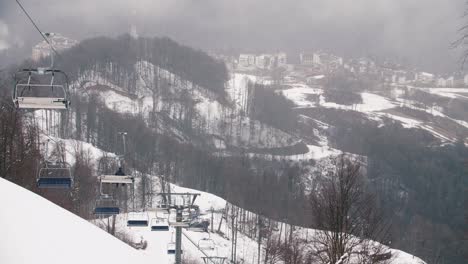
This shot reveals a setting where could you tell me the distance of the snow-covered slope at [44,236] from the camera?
14.4 feet

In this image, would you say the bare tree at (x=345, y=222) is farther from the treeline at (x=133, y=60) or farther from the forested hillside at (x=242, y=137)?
the treeline at (x=133, y=60)

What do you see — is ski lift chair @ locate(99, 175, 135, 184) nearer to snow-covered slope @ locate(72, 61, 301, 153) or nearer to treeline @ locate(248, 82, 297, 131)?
snow-covered slope @ locate(72, 61, 301, 153)

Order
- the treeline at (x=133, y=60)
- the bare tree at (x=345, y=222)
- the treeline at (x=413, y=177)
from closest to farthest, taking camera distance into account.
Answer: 1. the bare tree at (x=345, y=222)
2. the treeline at (x=413, y=177)
3. the treeline at (x=133, y=60)

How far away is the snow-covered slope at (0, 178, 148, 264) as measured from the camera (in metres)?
4.38

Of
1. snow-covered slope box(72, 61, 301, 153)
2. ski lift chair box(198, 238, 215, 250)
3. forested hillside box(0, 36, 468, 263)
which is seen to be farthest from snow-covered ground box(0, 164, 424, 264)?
snow-covered slope box(72, 61, 301, 153)

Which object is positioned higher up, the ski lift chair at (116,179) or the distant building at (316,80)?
the ski lift chair at (116,179)

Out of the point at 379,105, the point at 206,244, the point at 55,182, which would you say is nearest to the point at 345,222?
the point at 55,182

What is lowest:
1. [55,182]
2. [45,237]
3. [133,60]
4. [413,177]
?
[413,177]

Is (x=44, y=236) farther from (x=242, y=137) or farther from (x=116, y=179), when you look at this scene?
(x=242, y=137)

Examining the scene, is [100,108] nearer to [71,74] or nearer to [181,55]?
[71,74]

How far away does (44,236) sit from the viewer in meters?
4.97

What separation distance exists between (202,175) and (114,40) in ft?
250

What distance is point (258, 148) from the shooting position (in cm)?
10606

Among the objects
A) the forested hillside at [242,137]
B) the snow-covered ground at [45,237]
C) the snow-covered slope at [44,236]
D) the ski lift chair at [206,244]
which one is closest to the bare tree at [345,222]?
the snow-covered ground at [45,237]
